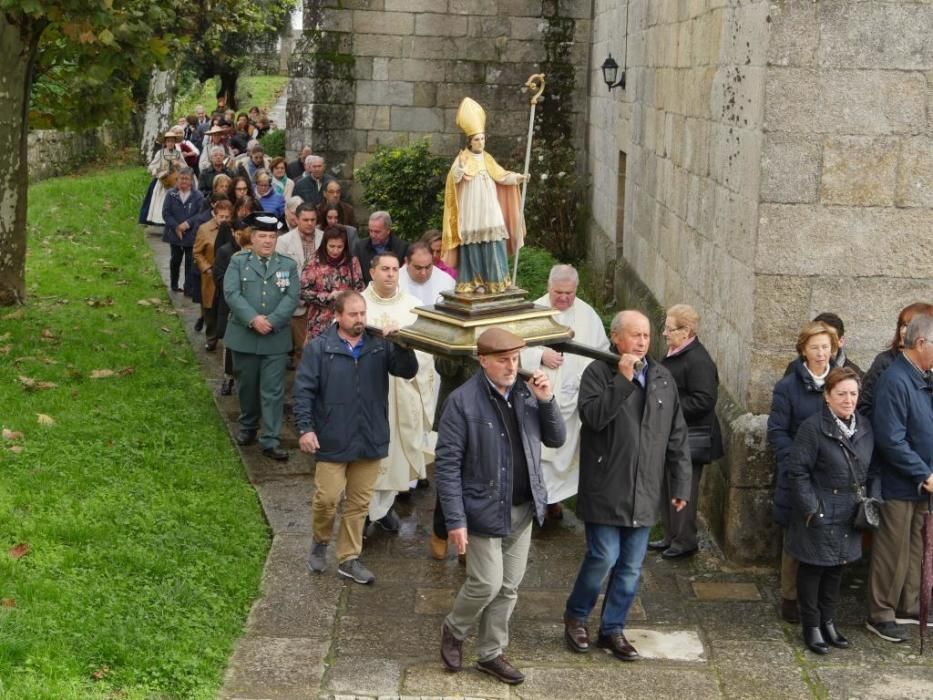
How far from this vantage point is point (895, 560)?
25.3 feet

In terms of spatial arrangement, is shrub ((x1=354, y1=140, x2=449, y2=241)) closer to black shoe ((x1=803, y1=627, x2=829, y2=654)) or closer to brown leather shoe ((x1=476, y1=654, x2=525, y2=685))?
black shoe ((x1=803, y1=627, x2=829, y2=654))

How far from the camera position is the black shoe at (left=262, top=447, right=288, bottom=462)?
35.0 feet

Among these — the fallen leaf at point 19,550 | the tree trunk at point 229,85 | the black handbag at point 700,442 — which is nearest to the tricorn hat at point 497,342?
the black handbag at point 700,442

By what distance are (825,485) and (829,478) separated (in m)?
0.04

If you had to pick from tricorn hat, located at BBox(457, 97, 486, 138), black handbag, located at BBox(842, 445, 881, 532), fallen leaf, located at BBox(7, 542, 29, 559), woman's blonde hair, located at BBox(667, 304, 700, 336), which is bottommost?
fallen leaf, located at BBox(7, 542, 29, 559)

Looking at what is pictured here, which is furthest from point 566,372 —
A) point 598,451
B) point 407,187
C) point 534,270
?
point 407,187

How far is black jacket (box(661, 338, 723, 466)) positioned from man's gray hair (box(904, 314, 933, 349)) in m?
1.26

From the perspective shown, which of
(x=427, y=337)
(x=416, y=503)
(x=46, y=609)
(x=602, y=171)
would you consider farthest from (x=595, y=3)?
(x=46, y=609)

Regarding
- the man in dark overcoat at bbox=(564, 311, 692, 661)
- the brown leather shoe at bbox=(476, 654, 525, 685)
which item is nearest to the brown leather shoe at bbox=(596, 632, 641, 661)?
the man in dark overcoat at bbox=(564, 311, 692, 661)

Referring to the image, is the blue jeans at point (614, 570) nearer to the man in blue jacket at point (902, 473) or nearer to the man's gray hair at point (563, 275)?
the man in blue jacket at point (902, 473)

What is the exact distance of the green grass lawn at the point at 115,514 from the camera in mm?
6766

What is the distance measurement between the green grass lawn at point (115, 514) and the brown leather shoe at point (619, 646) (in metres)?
1.96

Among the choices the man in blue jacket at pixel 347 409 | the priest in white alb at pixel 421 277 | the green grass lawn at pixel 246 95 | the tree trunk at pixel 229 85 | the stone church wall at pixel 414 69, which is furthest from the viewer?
the green grass lawn at pixel 246 95

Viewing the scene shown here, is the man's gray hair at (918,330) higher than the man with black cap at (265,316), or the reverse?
the man's gray hair at (918,330)
